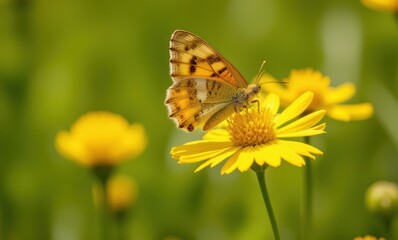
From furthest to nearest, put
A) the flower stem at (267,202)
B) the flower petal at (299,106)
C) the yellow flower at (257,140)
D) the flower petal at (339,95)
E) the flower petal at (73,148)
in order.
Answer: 1. the flower petal at (73,148)
2. the flower petal at (339,95)
3. the flower petal at (299,106)
4. the yellow flower at (257,140)
5. the flower stem at (267,202)

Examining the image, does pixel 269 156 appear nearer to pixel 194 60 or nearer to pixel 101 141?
pixel 194 60

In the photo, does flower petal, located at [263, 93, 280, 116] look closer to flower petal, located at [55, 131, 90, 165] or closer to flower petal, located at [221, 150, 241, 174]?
flower petal, located at [221, 150, 241, 174]

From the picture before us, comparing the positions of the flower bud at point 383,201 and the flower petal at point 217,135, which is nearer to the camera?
the flower petal at point 217,135

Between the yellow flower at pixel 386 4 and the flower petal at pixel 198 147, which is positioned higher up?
the yellow flower at pixel 386 4

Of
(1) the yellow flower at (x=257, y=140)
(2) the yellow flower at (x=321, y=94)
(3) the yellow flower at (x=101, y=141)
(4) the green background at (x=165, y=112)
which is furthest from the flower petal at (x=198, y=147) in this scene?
(4) the green background at (x=165, y=112)

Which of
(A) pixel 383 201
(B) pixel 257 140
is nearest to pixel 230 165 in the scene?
(B) pixel 257 140

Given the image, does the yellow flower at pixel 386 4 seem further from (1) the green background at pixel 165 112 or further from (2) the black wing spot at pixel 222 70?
(2) the black wing spot at pixel 222 70

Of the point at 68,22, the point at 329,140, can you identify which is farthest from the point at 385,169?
the point at 68,22

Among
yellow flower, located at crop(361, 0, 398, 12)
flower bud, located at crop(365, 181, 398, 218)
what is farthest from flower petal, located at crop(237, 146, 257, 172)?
yellow flower, located at crop(361, 0, 398, 12)
